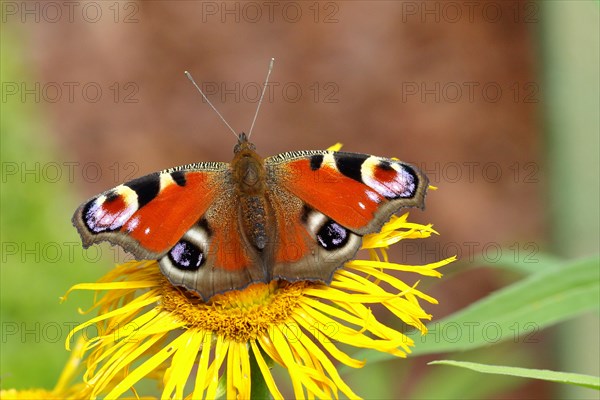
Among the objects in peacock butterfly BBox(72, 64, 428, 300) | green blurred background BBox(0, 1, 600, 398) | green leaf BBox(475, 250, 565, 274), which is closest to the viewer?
peacock butterfly BBox(72, 64, 428, 300)

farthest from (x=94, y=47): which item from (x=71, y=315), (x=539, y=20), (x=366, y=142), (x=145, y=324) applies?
(x=145, y=324)

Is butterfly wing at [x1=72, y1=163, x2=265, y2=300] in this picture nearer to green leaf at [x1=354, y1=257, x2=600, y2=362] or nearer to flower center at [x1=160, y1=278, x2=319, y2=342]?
flower center at [x1=160, y1=278, x2=319, y2=342]

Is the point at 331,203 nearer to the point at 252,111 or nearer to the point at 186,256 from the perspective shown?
the point at 186,256

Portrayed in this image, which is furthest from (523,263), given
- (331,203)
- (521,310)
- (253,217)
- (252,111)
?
(252,111)

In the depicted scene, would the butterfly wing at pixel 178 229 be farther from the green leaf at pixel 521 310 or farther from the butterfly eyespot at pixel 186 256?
the green leaf at pixel 521 310

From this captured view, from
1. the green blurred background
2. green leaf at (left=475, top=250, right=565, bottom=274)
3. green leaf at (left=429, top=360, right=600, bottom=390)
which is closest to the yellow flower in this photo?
green leaf at (left=429, top=360, right=600, bottom=390)

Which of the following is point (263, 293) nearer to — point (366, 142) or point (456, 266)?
point (456, 266)
